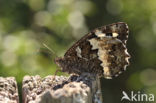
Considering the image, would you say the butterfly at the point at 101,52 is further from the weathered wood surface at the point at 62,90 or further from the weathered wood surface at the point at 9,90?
the weathered wood surface at the point at 9,90

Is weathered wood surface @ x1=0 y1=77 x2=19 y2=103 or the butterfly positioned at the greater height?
the butterfly

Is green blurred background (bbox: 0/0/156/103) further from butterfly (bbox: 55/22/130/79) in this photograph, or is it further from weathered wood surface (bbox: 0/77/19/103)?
weathered wood surface (bbox: 0/77/19/103)

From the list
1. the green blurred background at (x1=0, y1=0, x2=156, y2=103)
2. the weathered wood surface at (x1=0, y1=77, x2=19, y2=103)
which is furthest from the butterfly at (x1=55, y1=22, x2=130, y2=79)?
the green blurred background at (x1=0, y1=0, x2=156, y2=103)

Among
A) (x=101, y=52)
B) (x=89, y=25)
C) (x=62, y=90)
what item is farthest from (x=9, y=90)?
(x=89, y=25)

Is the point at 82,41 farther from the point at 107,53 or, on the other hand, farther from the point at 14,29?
the point at 14,29

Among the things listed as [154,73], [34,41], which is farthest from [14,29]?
[154,73]

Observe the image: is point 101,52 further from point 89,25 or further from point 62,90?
point 89,25
